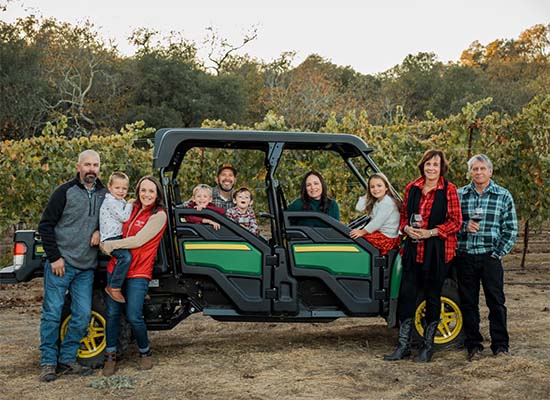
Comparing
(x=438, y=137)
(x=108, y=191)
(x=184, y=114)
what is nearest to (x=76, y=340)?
(x=108, y=191)

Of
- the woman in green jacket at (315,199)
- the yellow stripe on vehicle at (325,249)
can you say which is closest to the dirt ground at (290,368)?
the yellow stripe on vehicle at (325,249)

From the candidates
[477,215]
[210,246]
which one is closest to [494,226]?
[477,215]

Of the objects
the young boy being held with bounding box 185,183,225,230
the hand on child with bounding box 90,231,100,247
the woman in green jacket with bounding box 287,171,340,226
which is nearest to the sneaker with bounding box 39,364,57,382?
the hand on child with bounding box 90,231,100,247

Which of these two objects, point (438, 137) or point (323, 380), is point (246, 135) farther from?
point (438, 137)

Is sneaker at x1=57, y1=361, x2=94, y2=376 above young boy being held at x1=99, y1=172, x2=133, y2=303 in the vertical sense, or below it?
below

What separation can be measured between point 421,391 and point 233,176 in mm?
2505

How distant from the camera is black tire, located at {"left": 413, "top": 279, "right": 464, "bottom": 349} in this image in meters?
5.91

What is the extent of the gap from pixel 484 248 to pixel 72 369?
3.28 metres

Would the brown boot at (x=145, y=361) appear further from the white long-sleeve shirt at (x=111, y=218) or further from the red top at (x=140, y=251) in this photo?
the white long-sleeve shirt at (x=111, y=218)

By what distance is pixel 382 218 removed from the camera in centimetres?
569

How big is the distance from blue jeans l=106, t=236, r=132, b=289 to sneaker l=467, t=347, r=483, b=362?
2.72 m

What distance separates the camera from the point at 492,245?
572cm

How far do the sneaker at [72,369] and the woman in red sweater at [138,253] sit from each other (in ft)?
0.49

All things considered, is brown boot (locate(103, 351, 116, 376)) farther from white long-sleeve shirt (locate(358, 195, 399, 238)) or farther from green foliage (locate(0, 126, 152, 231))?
green foliage (locate(0, 126, 152, 231))
